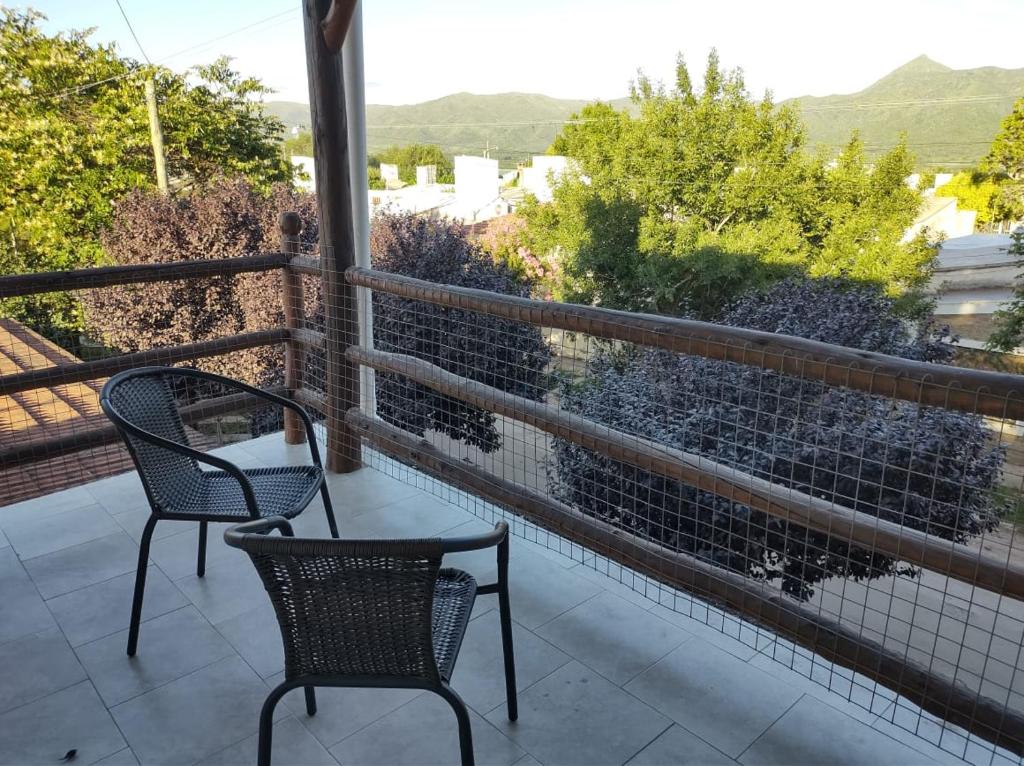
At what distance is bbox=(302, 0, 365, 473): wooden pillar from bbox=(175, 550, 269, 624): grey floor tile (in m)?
0.78

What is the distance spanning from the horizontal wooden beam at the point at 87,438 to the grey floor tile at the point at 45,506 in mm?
202

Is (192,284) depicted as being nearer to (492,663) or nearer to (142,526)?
(142,526)

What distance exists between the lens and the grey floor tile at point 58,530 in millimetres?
2472

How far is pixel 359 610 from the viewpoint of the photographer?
4.03 feet

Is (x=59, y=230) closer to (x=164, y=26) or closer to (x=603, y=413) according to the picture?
(x=603, y=413)

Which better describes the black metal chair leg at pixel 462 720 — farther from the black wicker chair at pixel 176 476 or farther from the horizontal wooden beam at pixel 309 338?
the horizontal wooden beam at pixel 309 338

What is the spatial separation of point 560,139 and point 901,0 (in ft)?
88.4

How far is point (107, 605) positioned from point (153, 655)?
337 mm

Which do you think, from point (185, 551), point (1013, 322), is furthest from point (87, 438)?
point (1013, 322)

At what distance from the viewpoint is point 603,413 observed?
541 cm

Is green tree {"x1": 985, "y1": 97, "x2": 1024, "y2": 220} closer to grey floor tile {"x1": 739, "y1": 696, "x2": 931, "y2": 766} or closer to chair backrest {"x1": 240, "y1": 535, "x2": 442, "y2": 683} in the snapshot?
grey floor tile {"x1": 739, "y1": 696, "x2": 931, "y2": 766}

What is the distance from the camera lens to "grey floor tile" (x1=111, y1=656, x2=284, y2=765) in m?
1.61

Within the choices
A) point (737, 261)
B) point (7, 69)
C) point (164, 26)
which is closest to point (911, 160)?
point (737, 261)

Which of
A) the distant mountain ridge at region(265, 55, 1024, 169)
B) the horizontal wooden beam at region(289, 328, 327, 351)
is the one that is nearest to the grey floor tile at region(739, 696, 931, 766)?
the horizontal wooden beam at region(289, 328, 327, 351)
